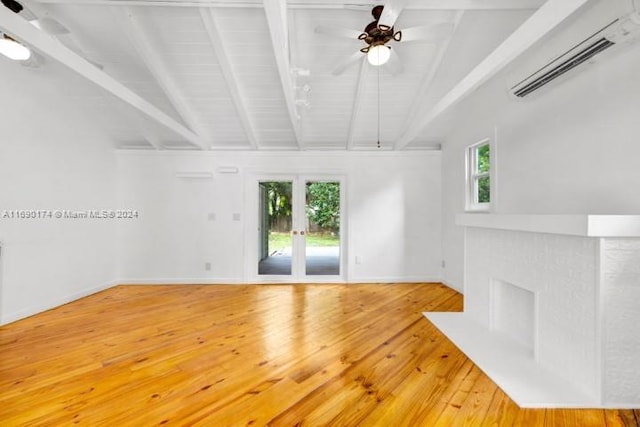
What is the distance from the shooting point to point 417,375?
2.03m

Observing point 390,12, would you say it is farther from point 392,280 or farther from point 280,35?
point 392,280

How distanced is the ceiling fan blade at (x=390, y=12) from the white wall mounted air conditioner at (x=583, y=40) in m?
1.22

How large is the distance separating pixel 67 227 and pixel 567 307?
5.65m

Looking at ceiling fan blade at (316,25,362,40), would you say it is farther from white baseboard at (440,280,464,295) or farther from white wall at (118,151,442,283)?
white baseboard at (440,280,464,295)

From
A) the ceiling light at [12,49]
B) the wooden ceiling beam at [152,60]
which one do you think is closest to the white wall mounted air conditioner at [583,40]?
the wooden ceiling beam at [152,60]

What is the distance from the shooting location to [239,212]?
4.84 metres

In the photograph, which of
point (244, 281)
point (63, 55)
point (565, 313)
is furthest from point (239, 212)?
point (565, 313)

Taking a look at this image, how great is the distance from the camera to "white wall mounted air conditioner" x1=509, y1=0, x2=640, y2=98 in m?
1.60

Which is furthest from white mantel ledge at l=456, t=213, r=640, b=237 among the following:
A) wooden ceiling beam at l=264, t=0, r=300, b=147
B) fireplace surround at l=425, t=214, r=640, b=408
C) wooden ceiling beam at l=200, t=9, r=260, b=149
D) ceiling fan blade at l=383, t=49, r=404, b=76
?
wooden ceiling beam at l=200, t=9, r=260, b=149

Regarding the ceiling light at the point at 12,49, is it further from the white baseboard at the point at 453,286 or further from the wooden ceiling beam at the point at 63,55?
the white baseboard at the point at 453,286

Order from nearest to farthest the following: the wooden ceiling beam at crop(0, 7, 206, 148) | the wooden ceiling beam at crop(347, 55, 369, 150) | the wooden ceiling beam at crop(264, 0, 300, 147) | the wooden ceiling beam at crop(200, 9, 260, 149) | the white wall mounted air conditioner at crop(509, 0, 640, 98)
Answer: the white wall mounted air conditioner at crop(509, 0, 640, 98) < the wooden ceiling beam at crop(0, 7, 206, 148) < the wooden ceiling beam at crop(264, 0, 300, 147) < the wooden ceiling beam at crop(200, 9, 260, 149) < the wooden ceiling beam at crop(347, 55, 369, 150)

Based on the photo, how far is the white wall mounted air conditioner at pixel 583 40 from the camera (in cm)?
160

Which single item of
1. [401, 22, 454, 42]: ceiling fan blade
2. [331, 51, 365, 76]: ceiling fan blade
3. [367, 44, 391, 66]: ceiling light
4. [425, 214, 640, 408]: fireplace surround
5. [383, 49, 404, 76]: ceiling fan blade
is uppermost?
[401, 22, 454, 42]: ceiling fan blade

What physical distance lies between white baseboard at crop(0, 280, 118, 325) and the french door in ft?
8.20
